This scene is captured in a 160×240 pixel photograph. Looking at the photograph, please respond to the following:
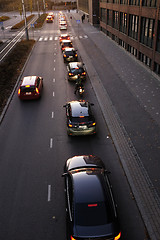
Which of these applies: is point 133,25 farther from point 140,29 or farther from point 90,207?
point 90,207

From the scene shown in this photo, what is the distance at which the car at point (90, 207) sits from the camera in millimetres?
7020

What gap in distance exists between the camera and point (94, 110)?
17.1 meters

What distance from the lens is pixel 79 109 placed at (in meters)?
14.0

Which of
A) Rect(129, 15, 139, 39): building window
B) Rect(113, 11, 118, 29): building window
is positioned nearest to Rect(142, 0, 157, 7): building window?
Rect(129, 15, 139, 39): building window

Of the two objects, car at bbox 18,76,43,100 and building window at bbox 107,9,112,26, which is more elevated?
building window at bbox 107,9,112,26

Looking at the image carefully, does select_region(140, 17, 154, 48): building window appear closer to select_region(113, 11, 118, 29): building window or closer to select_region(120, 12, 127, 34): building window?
select_region(120, 12, 127, 34): building window

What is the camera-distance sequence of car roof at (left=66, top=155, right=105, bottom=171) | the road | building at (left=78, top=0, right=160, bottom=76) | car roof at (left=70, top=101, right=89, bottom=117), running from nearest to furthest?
the road
car roof at (left=66, top=155, right=105, bottom=171)
car roof at (left=70, top=101, right=89, bottom=117)
building at (left=78, top=0, right=160, bottom=76)

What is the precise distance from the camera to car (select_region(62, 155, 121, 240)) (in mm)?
7020

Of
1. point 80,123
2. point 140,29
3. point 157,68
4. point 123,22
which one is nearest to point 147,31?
point 140,29

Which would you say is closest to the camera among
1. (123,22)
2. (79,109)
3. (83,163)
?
(83,163)

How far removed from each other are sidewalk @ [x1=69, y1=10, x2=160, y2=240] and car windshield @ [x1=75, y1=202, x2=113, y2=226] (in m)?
1.94

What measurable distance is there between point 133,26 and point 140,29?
3.47 m

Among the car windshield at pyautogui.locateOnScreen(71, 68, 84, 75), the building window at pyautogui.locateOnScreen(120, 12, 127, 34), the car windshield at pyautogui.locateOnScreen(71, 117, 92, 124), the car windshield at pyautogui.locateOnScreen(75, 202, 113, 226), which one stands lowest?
the car windshield at pyautogui.locateOnScreen(75, 202, 113, 226)

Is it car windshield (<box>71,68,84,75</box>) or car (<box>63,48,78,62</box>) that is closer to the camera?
car windshield (<box>71,68,84,75</box>)
